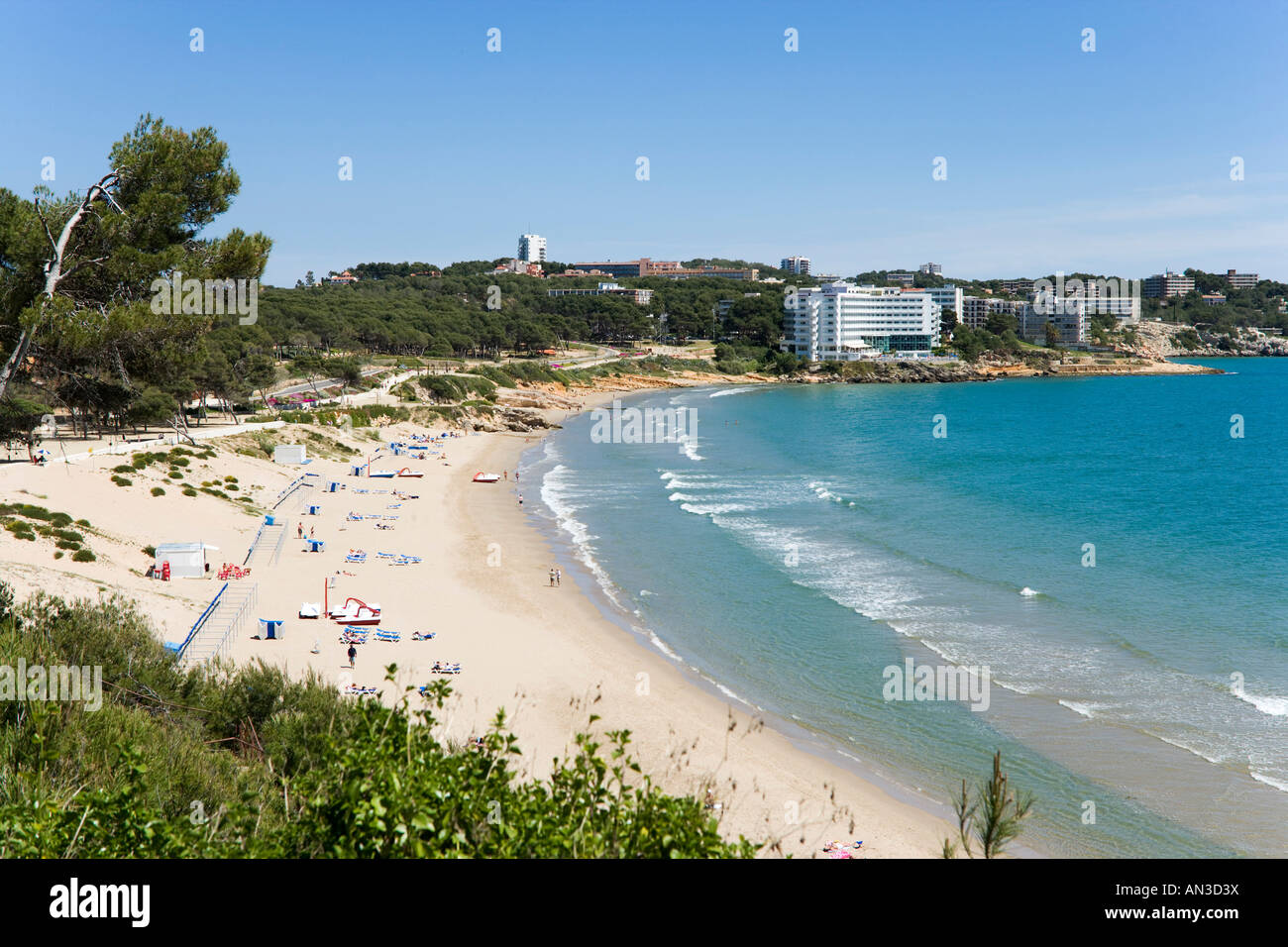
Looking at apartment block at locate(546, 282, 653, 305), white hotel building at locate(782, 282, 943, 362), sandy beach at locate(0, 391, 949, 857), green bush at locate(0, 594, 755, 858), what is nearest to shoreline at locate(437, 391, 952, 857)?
sandy beach at locate(0, 391, 949, 857)

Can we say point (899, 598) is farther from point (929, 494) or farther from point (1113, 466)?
point (1113, 466)

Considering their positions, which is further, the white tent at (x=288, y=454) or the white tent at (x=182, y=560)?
the white tent at (x=288, y=454)

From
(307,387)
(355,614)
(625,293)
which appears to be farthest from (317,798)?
(625,293)

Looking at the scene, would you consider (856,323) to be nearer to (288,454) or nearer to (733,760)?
(288,454)

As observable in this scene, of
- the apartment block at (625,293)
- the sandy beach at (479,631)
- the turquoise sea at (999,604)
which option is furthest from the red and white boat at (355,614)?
the apartment block at (625,293)

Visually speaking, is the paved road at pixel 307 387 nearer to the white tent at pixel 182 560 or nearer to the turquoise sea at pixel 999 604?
the turquoise sea at pixel 999 604

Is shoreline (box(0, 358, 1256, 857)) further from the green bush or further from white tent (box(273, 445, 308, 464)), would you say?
white tent (box(273, 445, 308, 464))
